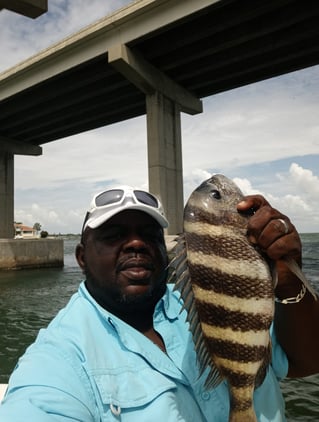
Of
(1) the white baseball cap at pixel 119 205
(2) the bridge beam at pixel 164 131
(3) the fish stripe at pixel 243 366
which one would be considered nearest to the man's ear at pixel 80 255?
(1) the white baseball cap at pixel 119 205

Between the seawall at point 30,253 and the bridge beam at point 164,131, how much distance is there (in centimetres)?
1112

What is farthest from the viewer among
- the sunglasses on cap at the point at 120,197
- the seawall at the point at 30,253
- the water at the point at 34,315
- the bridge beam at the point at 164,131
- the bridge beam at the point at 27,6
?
the seawall at the point at 30,253

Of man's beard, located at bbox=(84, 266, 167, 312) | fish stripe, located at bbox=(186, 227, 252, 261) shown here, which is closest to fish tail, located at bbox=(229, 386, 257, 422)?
fish stripe, located at bbox=(186, 227, 252, 261)

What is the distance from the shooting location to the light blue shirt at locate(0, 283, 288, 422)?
166cm

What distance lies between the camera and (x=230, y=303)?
1825 mm

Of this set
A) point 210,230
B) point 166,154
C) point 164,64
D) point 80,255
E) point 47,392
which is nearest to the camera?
point 47,392

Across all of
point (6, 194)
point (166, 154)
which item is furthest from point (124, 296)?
point (6, 194)

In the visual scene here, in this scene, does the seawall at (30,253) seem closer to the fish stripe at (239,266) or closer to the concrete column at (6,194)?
the concrete column at (6,194)

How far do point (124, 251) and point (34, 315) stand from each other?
438 inches

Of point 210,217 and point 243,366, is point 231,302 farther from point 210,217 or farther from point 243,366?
point 210,217

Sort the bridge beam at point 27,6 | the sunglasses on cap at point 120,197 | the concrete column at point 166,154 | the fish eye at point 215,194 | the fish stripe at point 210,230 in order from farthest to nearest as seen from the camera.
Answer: the concrete column at point 166,154
the bridge beam at point 27,6
the sunglasses on cap at point 120,197
the fish eye at point 215,194
the fish stripe at point 210,230

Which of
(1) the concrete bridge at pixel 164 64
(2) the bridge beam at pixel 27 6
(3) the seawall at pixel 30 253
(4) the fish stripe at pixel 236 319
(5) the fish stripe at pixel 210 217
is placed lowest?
(3) the seawall at pixel 30 253

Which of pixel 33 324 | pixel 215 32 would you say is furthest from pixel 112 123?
pixel 33 324

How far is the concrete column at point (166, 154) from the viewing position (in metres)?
21.1
